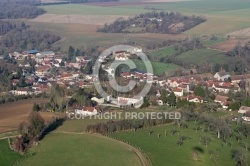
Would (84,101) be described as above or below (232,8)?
below

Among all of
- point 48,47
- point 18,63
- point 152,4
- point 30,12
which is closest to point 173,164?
point 18,63

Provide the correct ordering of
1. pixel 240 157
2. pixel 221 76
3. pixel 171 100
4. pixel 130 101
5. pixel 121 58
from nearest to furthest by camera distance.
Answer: pixel 240 157 < pixel 171 100 < pixel 130 101 < pixel 221 76 < pixel 121 58

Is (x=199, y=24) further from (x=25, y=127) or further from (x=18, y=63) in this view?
(x=25, y=127)

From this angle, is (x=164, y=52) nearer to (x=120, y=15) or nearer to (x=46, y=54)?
(x=46, y=54)

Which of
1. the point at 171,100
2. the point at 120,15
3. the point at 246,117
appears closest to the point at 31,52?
the point at 171,100

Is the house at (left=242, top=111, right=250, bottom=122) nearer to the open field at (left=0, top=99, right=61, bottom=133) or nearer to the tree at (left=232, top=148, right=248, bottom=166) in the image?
the tree at (left=232, top=148, right=248, bottom=166)

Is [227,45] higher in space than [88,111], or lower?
higher

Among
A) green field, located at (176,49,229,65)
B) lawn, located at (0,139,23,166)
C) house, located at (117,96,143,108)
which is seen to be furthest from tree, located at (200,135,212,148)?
green field, located at (176,49,229,65)
